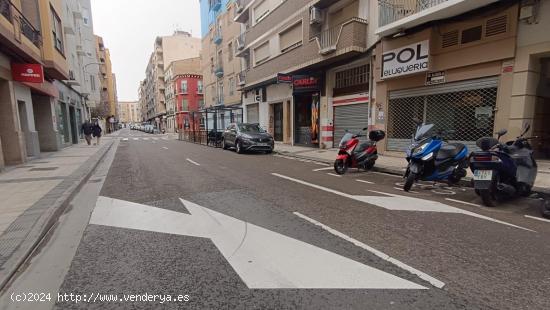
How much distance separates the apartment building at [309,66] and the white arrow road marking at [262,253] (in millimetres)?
10740

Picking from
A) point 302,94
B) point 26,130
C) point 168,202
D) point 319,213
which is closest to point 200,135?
point 302,94

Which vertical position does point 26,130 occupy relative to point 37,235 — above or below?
above

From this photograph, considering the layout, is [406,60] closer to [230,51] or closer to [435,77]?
[435,77]

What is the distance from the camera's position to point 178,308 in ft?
7.56

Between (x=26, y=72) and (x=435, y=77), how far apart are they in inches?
606

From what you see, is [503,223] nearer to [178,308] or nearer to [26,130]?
[178,308]

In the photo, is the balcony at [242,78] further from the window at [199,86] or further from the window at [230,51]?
Result: the window at [199,86]

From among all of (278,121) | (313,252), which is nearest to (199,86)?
(278,121)

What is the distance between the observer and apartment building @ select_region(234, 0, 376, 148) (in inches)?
520

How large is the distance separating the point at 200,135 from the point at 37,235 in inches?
823

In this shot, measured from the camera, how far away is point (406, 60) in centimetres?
1073

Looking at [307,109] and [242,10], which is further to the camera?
[242,10]

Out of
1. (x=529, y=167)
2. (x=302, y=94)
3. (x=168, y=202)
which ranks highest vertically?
(x=302, y=94)

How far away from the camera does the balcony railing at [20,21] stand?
9.41m
